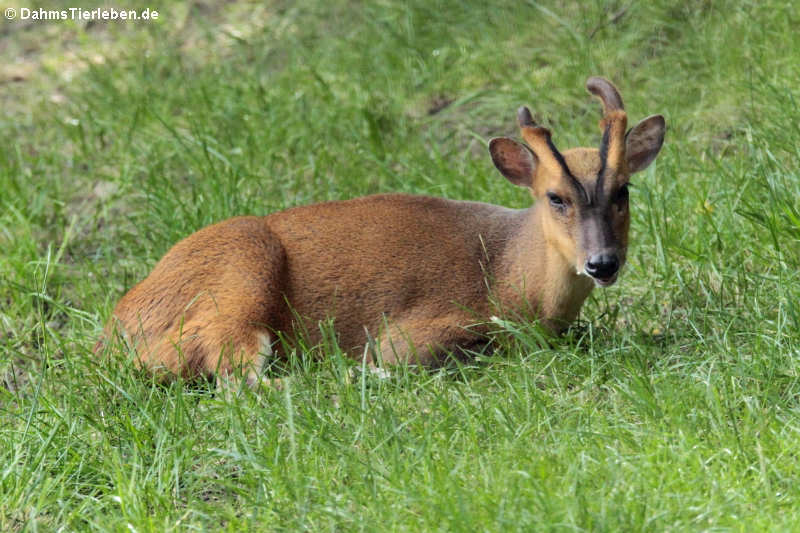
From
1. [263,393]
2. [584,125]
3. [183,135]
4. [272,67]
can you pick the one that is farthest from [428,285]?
[272,67]

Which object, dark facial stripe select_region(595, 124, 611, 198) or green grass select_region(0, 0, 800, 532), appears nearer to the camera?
green grass select_region(0, 0, 800, 532)

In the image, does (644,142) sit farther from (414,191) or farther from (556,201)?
(414,191)

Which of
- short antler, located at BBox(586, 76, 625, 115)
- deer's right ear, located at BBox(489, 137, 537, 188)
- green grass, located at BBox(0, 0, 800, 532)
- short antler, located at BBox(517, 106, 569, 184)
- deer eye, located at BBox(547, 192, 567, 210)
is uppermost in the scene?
short antler, located at BBox(586, 76, 625, 115)

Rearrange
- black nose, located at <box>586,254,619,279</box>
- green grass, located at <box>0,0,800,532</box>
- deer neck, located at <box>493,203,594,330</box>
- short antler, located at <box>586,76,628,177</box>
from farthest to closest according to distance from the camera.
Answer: deer neck, located at <box>493,203,594,330</box> → short antler, located at <box>586,76,628,177</box> → black nose, located at <box>586,254,619,279</box> → green grass, located at <box>0,0,800,532</box>

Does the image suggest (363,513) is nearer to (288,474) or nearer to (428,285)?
(288,474)

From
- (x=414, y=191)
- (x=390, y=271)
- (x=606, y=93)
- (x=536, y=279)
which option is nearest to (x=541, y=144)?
(x=606, y=93)

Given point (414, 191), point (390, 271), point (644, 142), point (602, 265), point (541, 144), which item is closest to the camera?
point (602, 265)

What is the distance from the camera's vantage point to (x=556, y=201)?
4281mm

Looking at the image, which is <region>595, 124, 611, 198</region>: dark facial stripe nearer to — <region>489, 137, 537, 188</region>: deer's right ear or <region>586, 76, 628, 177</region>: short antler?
<region>586, 76, 628, 177</region>: short antler

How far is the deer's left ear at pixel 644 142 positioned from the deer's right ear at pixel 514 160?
1.16 ft

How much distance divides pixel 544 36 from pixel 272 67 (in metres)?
1.67

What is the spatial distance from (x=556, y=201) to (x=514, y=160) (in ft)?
1.01

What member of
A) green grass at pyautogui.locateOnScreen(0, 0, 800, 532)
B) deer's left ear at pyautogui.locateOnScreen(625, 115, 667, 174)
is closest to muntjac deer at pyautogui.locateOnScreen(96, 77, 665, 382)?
deer's left ear at pyautogui.locateOnScreen(625, 115, 667, 174)

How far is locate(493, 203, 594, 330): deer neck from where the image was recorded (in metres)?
4.36
